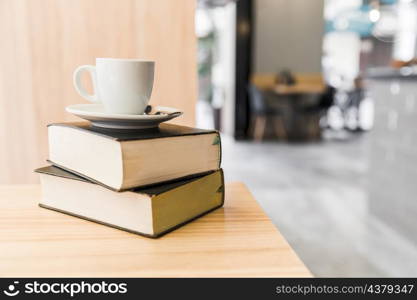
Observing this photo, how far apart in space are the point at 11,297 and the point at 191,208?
0.22m

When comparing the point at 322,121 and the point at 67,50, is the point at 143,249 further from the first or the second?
the point at 322,121

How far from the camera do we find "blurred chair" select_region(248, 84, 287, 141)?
18.0 feet

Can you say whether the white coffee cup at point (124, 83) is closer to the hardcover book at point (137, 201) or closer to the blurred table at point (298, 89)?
the hardcover book at point (137, 201)

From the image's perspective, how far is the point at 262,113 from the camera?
552 centimetres

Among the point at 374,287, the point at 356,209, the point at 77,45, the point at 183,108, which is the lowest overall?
the point at 356,209

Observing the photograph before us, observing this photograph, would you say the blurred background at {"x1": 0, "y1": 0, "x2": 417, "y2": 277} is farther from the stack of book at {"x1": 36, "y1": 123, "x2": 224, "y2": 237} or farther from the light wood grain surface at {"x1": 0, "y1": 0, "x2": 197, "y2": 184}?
the stack of book at {"x1": 36, "y1": 123, "x2": 224, "y2": 237}

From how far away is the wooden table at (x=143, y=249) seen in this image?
389 mm

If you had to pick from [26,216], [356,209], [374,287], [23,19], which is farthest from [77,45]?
[356,209]

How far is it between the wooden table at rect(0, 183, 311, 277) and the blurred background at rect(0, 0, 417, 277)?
1.45ft

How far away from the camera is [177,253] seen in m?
0.42

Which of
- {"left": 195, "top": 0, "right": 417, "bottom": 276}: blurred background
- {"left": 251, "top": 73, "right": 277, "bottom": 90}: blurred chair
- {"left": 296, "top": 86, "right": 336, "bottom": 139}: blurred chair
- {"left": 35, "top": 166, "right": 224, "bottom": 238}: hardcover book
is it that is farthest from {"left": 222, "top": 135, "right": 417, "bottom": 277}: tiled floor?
{"left": 35, "top": 166, "right": 224, "bottom": 238}: hardcover book

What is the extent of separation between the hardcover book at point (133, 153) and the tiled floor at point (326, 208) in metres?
1.42

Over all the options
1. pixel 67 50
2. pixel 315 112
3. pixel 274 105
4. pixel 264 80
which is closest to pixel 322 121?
pixel 315 112

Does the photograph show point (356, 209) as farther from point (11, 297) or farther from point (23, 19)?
point (11, 297)
